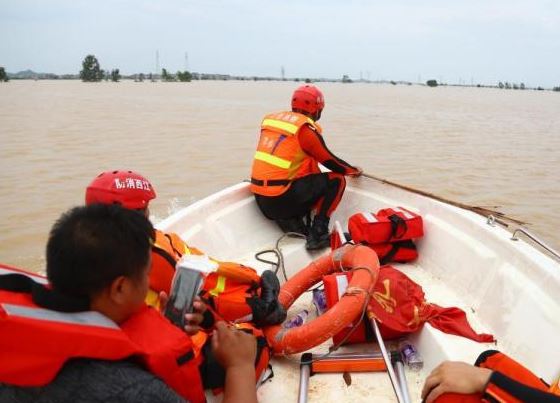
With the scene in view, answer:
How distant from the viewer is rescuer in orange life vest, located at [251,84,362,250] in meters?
3.76

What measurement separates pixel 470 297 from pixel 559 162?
928 cm

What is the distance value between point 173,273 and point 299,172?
2231mm

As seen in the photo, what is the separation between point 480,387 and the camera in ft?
4.40

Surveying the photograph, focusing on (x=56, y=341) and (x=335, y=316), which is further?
(x=335, y=316)

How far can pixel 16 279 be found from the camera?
109 centimetres

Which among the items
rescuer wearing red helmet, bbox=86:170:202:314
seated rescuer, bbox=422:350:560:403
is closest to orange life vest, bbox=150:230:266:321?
rescuer wearing red helmet, bbox=86:170:202:314

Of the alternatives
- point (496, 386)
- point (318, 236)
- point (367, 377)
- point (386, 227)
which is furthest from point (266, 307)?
point (318, 236)

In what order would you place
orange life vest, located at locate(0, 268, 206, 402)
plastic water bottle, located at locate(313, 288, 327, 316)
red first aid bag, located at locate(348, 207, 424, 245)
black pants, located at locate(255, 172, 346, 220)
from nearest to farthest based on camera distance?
1. orange life vest, located at locate(0, 268, 206, 402)
2. plastic water bottle, located at locate(313, 288, 327, 316)
3. red first aid bag, located at locate(348, 207, 424, 245)
4. black pants, located at locate(255, 172, 346, 220)

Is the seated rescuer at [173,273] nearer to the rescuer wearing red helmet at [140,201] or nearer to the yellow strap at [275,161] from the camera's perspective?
the rescuer wearing red helmet at [140,201]

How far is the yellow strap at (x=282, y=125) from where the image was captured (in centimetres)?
375

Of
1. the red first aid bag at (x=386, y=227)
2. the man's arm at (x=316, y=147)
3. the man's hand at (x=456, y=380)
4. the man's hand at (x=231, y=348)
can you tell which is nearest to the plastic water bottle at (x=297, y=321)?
the red first aid bag at (x=386, y=227)

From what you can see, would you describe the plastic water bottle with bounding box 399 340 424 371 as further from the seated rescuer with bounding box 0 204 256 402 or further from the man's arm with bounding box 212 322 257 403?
the seated rescuer with bounding box 0 204 256 402

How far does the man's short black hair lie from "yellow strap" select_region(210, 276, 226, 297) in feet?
3.44

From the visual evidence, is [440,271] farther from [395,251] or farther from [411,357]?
[411,357]
